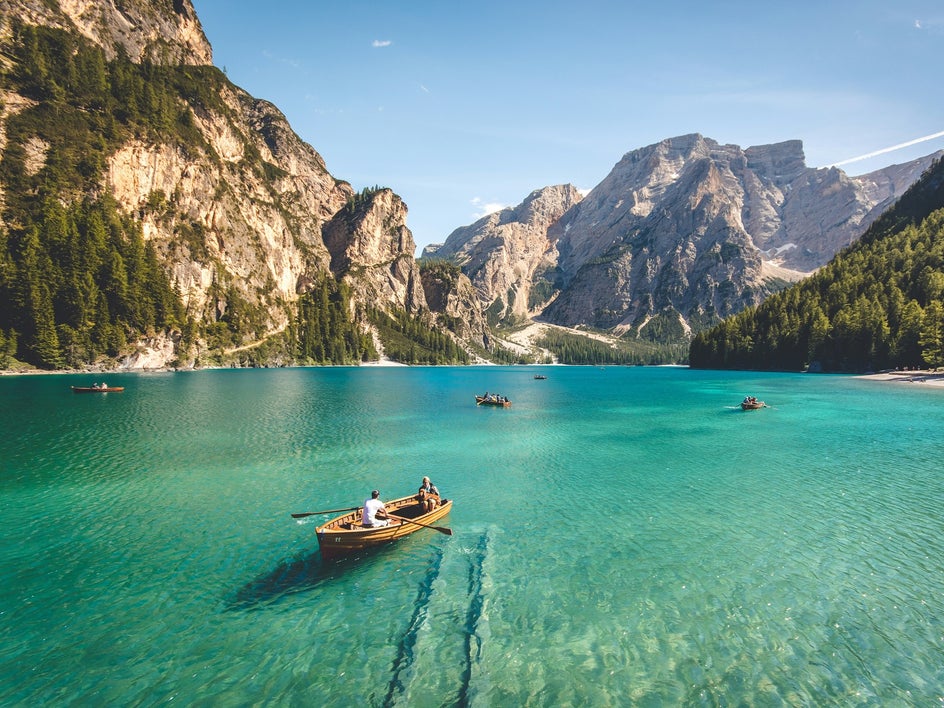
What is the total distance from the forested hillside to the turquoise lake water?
117 m

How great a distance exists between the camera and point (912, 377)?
393 ft

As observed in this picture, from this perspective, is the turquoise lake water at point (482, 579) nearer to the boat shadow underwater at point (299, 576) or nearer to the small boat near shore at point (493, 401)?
the boat shadow underwater at point (299, 576)

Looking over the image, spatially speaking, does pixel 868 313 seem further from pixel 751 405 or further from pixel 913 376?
pixel 751 405

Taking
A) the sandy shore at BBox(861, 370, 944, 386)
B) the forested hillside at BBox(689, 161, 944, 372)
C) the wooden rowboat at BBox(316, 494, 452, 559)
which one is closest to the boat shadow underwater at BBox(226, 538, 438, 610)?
the wooden rowboat at BBox(316, 494, 452, 559)

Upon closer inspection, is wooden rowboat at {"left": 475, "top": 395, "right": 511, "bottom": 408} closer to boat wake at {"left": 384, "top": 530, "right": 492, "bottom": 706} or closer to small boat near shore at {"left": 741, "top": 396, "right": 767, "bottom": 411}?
small boat near shore at {"left": 741, "top": 396, "right": 767, "bottom": 411}

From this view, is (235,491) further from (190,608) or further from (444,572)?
(444,572)

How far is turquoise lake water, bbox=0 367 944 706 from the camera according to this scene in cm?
1416

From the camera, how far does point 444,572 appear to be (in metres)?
21.8

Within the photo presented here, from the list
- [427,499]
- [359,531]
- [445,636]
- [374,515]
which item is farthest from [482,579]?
[427,499]

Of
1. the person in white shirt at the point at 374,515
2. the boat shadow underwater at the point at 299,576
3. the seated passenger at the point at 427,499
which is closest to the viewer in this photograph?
the boat shadow underwater at the point at 299,576

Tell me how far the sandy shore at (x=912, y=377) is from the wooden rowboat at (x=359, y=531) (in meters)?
137

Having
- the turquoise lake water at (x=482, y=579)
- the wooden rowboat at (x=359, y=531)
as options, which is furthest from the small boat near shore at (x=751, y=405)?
the wooden rowboat at (x=359, y=531)

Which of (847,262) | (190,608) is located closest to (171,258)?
(190,608)

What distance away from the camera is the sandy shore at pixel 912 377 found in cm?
10933
